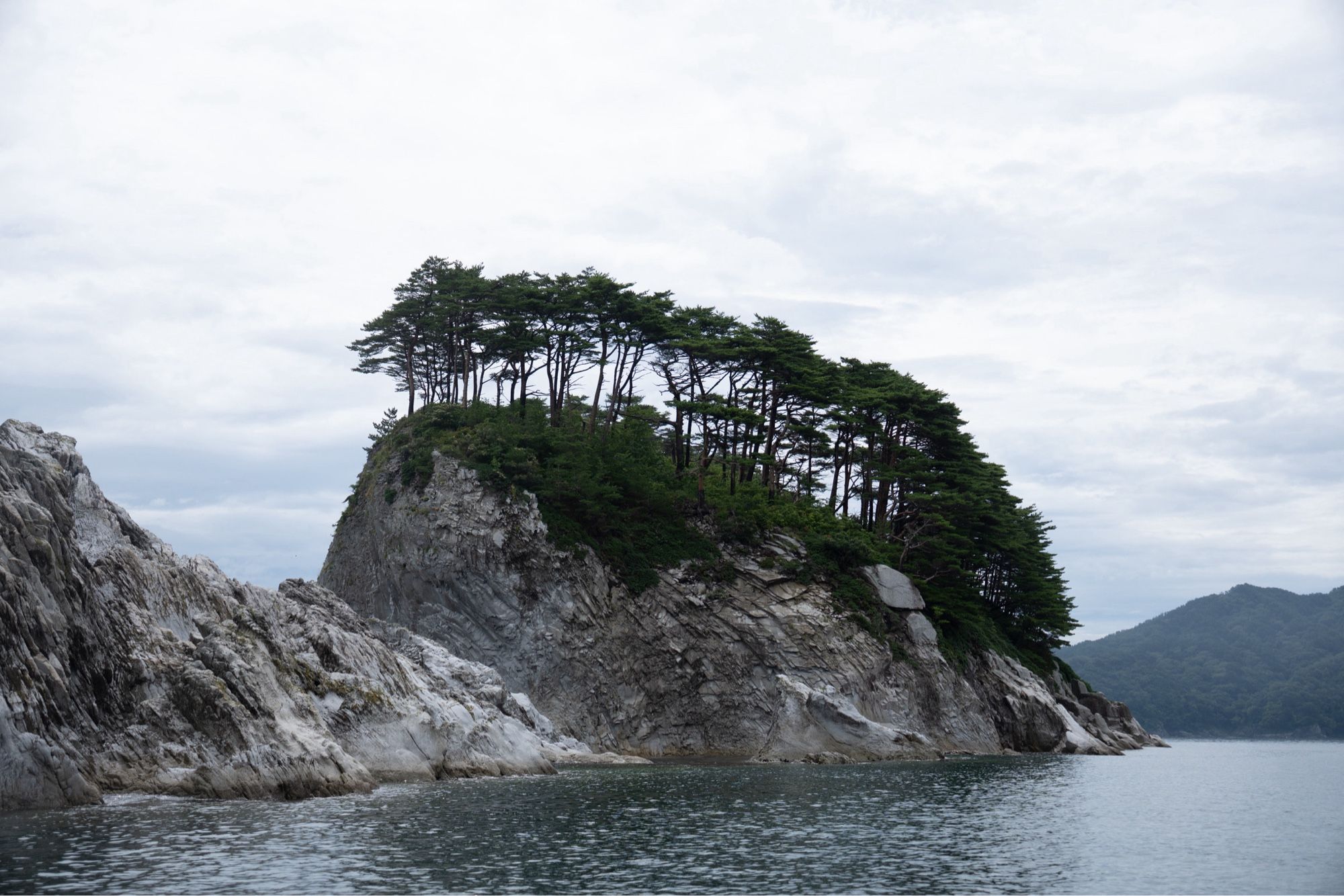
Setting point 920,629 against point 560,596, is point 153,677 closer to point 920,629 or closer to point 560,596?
point 560,596

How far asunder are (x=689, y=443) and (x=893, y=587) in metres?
20.3

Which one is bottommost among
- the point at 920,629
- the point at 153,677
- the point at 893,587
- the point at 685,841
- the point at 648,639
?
the point at 685,841

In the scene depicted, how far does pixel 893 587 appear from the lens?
8019 centimetres

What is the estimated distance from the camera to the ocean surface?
24500 millimetres

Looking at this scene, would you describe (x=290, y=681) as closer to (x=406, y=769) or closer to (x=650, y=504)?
(x=406, y=769)

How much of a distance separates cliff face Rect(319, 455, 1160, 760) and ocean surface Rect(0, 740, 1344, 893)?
18.3 metres

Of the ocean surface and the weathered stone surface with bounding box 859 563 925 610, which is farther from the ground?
the weathered stone surface with bounding box 859 563 925 610

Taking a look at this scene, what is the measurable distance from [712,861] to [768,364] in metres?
57.9

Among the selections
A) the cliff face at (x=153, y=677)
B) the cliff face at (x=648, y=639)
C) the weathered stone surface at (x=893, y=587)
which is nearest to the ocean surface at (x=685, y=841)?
the cliff face at (x=153, y=677)

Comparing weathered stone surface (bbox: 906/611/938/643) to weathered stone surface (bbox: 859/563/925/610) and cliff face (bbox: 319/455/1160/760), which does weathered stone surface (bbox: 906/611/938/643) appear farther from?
cliff face (bbox: 319/455/1160/760)

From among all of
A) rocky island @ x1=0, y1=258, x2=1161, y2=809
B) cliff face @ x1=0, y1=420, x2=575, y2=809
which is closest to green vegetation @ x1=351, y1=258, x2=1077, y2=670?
rocky island @ x1=0, y1=258, x2=1161, y2=809

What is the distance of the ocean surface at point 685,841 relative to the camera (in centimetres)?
2450

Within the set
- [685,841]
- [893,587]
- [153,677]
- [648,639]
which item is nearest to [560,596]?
[648,639]

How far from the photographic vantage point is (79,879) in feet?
72.3
